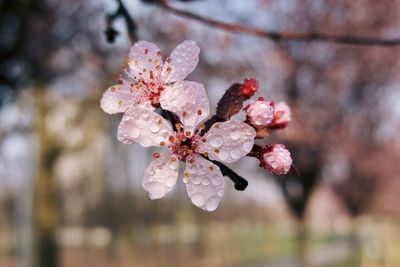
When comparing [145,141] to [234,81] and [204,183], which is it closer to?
[204,183]

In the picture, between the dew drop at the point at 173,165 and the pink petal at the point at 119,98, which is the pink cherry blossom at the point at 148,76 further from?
the dew drop at the point at 173,165

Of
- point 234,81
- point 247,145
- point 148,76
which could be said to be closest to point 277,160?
point 247,145

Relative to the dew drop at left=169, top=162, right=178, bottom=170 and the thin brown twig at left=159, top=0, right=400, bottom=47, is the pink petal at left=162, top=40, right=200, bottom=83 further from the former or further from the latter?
the thin brown twig at left=159, top=0, right=400, bottom=47

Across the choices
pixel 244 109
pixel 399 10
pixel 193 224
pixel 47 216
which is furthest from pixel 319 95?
pixel 193 224

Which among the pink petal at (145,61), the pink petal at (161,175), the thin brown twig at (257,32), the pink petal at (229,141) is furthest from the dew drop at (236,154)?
the thin brown twig at (257,32)

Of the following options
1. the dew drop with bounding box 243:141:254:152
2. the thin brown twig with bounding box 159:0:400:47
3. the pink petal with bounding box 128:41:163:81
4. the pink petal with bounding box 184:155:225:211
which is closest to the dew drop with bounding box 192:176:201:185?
the pink petal with bounding box 184:155:225:211

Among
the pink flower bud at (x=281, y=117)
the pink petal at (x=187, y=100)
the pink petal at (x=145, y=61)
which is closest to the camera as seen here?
the pink petal at (x=187, y=100)
